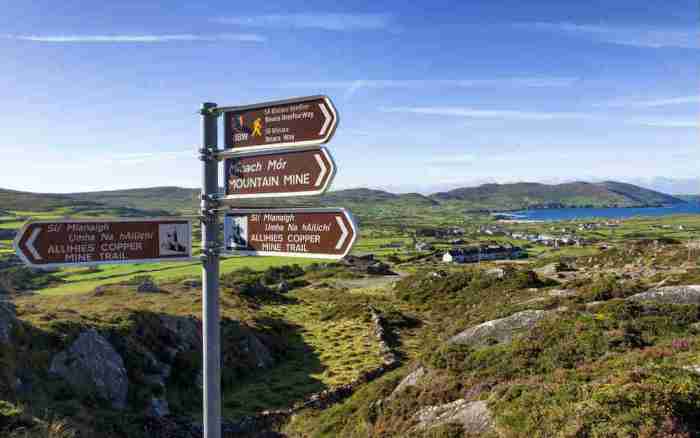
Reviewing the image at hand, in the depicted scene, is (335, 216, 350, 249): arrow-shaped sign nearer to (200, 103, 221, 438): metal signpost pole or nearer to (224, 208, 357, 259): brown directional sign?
(224, 208, 357, 259): brown directional sign

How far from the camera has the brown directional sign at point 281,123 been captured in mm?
4680

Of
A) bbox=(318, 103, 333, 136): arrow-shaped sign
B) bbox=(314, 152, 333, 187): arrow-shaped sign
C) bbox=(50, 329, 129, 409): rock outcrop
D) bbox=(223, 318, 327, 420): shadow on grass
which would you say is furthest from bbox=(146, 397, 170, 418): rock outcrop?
bbox=(318, 103, 333, 136): arrow-shaped sign

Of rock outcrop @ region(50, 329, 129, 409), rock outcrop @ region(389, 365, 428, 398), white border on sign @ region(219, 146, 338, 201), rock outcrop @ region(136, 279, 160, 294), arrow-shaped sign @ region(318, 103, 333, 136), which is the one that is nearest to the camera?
white border on sign @ region(219, 146, 338, 201)

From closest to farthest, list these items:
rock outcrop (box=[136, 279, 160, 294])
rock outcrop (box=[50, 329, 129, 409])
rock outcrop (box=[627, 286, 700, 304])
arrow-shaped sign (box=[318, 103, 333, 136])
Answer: arrow-shaped sign (box=[318, 103, 333, 136]) < rock outcrop (box=[627, 286, 700, 304]) < rock outcrop (box=[50, 329, 129, 409]) < rock outcrop (box=[136, 279, 160, 294])

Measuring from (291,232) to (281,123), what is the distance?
1243mm

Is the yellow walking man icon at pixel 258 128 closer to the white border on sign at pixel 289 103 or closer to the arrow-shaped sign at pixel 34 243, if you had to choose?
→ the white border on sign at pixel 289 103

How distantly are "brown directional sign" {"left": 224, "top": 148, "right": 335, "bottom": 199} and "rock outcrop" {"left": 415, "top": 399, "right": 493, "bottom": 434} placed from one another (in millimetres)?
6728

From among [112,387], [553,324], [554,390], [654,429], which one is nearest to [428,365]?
[553,324]

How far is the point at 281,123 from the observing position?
4.91 meters

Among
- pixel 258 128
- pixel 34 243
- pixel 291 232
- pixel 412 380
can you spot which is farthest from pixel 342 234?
pixel 412 380

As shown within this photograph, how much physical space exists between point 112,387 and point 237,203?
16018 mm

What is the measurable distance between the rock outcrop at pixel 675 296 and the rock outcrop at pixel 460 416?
33.6 ft

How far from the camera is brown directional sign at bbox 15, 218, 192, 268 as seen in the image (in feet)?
15.1

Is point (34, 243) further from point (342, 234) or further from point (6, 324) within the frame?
point (6, 324)
